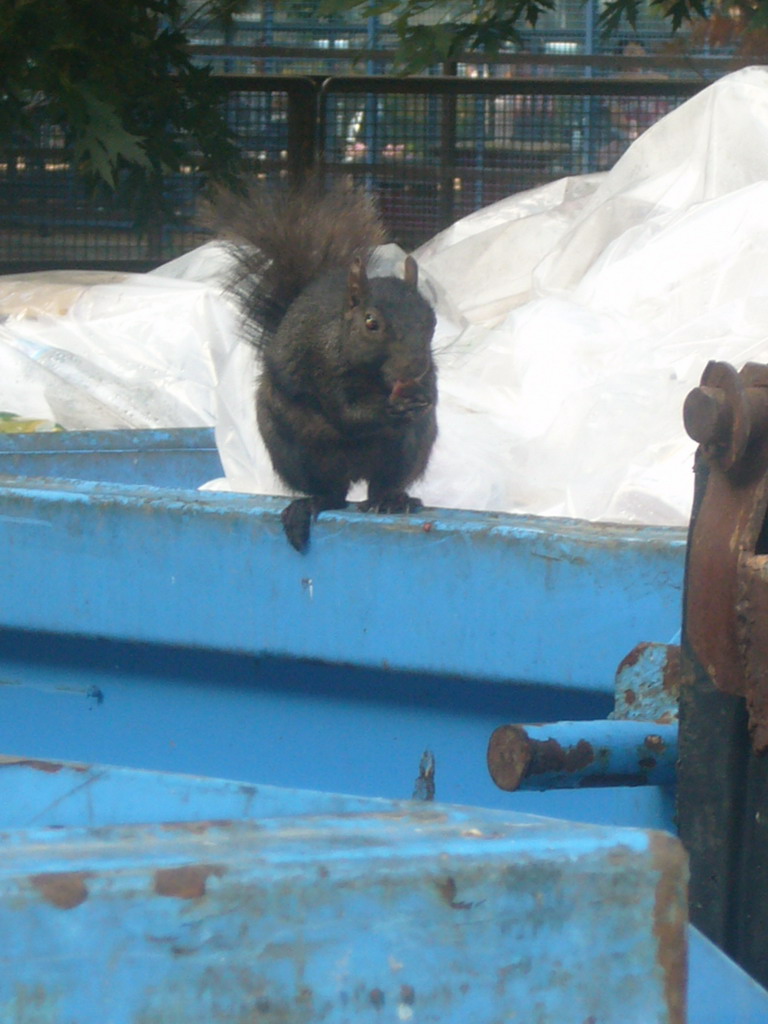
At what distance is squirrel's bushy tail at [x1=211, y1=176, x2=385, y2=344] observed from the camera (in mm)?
2391

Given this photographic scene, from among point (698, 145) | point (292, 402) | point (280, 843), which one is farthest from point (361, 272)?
point (280, 843)

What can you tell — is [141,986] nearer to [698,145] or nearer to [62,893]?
[62,893]

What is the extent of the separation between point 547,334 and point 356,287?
0.37 meters

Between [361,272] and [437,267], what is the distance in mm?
1319

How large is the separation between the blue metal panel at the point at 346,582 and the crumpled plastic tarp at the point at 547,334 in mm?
386

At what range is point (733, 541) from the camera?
892 millimetres

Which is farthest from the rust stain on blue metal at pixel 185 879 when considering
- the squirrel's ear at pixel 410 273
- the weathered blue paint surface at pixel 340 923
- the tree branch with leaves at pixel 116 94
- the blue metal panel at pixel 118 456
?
the tree branch with leaves at pixel 116 94

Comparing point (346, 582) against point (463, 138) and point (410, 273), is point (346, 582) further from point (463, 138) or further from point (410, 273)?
point (463, 138)

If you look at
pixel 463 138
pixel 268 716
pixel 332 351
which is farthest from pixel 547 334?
pixel 463 138

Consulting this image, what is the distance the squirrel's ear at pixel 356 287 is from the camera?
87.4 inches

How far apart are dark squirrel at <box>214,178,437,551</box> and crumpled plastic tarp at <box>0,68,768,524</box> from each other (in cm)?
10

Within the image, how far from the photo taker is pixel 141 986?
50cm

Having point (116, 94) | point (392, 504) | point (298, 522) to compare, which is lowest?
point (392, 504)

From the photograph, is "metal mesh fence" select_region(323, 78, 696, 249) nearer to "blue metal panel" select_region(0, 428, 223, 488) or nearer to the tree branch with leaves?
the tree branch with leaves
